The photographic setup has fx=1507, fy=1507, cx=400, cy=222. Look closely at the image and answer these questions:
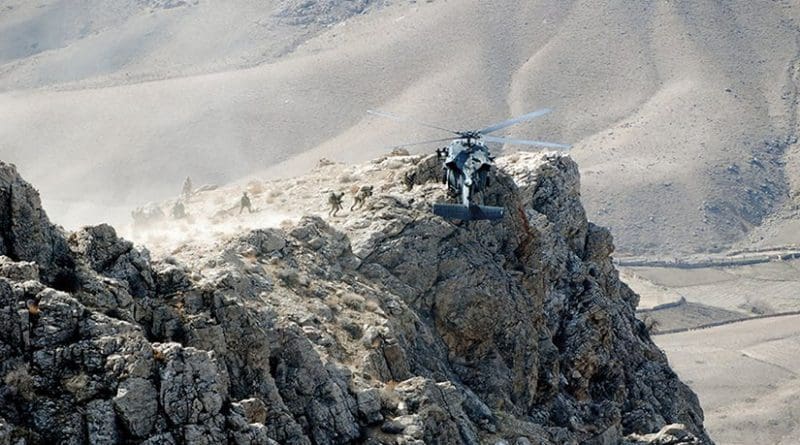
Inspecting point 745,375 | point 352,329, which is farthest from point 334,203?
point 745,375

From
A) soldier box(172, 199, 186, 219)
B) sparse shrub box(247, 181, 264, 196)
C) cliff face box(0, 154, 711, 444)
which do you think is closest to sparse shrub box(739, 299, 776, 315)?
cliff face box(0, 154, 711, 444)

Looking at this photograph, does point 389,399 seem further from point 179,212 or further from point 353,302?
point 179,212

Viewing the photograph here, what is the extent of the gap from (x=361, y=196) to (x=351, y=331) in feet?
35.6

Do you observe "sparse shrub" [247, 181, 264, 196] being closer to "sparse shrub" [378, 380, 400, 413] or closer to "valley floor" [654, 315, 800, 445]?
"sparse shrub" [378, 380, 400, 413]

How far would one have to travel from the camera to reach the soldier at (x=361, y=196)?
51156 millimetres

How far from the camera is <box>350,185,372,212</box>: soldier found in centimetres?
5116

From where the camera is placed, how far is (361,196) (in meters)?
51.6

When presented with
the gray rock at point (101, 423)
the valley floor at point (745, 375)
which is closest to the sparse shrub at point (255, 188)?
the gray rock at point (101, 423)

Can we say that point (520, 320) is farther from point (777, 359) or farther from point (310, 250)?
point (777, 359)

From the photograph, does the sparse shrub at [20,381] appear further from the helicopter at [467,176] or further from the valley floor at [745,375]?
the valley floor at [745,375]

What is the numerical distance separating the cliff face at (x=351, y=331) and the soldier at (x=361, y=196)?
0.60 m

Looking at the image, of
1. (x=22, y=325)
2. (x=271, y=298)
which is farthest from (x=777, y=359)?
(x=22, y=325)

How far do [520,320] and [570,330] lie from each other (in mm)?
4127

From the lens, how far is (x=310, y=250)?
4597 cm
